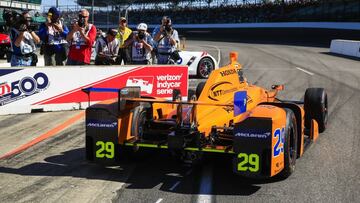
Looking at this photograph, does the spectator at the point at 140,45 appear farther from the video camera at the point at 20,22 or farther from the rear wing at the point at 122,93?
the rear wing at the point at 122,93

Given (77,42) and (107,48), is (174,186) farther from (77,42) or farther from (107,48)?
(107,48)

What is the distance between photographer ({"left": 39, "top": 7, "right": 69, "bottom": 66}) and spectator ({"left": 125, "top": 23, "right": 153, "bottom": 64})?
1.41m

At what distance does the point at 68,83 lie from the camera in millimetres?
10258

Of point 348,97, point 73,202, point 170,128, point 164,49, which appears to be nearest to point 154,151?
point 170,128

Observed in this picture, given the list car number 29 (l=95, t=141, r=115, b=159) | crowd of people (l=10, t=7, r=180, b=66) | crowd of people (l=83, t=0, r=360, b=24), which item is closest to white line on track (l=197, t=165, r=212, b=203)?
car number 29 (l=95, t=141, r=115, b=159)

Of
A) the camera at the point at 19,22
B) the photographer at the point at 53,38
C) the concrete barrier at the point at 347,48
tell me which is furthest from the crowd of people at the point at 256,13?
the camera at the point at 19,22

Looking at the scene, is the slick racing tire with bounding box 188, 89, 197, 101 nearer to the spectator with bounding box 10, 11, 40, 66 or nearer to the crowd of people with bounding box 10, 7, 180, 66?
the crowd of people with bounding box 10, 7, 180, 66

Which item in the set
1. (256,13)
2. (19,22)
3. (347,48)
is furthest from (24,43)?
(256,13)

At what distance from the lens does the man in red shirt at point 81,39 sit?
32.4 feet

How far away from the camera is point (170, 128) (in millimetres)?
6184

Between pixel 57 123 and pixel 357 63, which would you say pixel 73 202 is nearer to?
pixel 57 123

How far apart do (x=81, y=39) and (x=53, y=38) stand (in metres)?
0.69

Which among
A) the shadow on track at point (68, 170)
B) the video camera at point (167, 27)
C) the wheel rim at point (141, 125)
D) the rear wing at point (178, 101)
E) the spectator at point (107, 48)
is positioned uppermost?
the video camera at point (167, 27)

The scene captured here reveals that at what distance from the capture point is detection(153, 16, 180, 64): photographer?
1129cm
